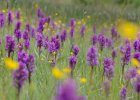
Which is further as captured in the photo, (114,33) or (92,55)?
(114,33)

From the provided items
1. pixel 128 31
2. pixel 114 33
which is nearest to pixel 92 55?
pixel 128 31

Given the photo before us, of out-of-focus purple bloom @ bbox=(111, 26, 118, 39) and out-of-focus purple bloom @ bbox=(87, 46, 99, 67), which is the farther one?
out-of-focus purple bloom @ bbox=(111, 26, 118, 39)

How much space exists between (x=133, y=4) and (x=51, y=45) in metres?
A: 18.8

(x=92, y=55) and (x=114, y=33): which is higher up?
(x=114, y=33)

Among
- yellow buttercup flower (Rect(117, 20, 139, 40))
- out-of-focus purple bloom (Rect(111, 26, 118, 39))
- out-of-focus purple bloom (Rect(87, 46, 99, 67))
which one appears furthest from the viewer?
out-of-focus purple bloom (Rect(111, 26, 118, 39))

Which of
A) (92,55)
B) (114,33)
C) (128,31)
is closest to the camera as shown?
(92,55)

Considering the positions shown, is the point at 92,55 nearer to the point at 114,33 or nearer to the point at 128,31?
the point at 128,31

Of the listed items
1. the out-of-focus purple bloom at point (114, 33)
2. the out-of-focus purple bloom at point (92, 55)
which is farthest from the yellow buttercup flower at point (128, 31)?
the out-of-focus purple bloom at point (92, 55)

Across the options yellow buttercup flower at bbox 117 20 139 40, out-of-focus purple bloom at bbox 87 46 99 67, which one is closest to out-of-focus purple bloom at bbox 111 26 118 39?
yellow buttercup flower at bbox 117 20 139 40

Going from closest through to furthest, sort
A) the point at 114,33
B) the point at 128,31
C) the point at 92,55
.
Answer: the point at 92,55, the point at 128,31, the point at 114,33

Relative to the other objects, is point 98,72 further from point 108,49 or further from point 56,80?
point 108,49

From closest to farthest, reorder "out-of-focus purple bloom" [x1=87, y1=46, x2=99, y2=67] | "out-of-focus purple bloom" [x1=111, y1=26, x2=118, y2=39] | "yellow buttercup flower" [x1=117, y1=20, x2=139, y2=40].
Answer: "out-of-focus purple bloom" [x1=87, y1=46, x2=99, y2=67] < "yellow buttercup flower" [x1=117, y1=20, x2=139, y2=40] < "out-of-focus purple bloom" [x1=111, y1=26, x2=118, y2=39]

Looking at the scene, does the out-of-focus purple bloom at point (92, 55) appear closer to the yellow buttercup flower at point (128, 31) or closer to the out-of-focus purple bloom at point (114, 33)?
the yellow buttercup flower at point (128, 31)

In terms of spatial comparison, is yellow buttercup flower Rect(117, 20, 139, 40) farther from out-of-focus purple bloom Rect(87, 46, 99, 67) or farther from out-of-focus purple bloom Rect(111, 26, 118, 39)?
out-of-focus purple bloom Rect(87, 46, 99, 67)
